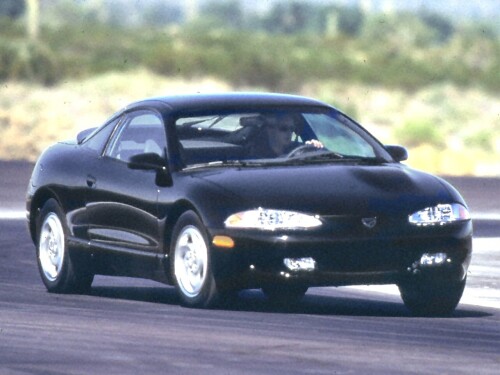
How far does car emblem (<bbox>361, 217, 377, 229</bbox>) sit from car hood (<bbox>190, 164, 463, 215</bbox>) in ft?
0.13

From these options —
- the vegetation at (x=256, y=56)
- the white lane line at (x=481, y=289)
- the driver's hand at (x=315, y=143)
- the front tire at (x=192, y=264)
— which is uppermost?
the vegetation at (x=256, y=56)

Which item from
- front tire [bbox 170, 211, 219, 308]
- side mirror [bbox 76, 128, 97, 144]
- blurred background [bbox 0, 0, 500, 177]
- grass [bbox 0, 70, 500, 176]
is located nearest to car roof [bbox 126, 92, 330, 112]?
side mirror [bbox 76, 128, 97, 144]

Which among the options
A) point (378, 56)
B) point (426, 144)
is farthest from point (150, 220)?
point (378, 56)

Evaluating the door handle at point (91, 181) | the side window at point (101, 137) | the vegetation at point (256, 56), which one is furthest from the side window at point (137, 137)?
the vegetation at point (256, 56)

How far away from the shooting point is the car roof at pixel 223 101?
50.4ft

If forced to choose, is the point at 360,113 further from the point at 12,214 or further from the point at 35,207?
the point at 35,207

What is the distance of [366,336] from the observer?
12.7 meters

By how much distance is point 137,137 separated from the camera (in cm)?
1572

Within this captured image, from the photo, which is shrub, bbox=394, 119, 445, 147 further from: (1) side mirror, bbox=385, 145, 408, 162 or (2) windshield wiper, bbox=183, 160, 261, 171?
(2) windshield wiper, bbox=183, 160, 261, 171

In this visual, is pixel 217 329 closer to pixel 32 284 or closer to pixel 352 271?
pixel 352 271

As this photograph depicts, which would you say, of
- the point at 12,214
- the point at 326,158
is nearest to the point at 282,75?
the point at 12,214

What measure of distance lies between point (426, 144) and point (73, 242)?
1296 inches

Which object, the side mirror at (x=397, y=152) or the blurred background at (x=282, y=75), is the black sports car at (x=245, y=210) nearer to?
the side mirror at (x=397, y=152)

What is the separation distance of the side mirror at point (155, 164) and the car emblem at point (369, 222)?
1524 millimetres
